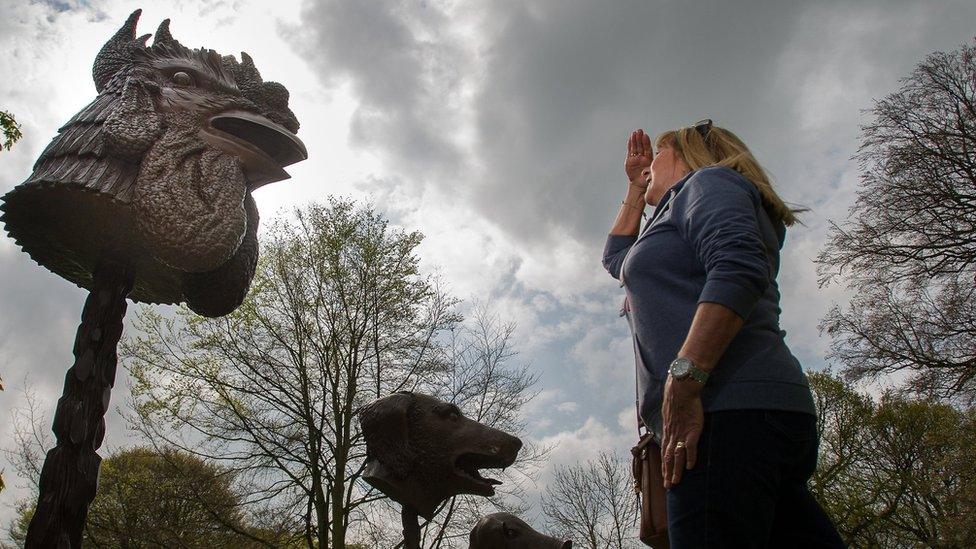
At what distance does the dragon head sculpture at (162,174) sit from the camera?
3.02 metres

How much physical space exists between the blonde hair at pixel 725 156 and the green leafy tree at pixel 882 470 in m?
14.7

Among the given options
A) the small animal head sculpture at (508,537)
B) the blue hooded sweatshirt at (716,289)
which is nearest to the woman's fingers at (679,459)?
the blue hooded sweatshirt at (716,289)

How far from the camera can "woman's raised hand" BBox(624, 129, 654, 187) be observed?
11.0 feet

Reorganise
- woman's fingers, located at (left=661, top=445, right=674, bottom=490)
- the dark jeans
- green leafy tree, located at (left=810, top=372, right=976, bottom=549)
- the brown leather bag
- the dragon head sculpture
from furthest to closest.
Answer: green leafy tree, located at (left=810, top=372, right=976, bottom=549)
the dragon head sculpture
the brown leather bag
woman's fingers, located at (left=661, top=445, right=674, bottom=490)
the dark jeans

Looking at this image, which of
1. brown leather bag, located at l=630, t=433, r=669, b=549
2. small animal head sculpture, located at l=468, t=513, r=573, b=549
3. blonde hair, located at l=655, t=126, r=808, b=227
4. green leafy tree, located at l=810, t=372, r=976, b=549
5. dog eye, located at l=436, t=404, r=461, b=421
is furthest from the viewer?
green leafy tree, located at l=810, t=372, r=976, b=549

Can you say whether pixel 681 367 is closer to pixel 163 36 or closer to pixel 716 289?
pixel 716 289

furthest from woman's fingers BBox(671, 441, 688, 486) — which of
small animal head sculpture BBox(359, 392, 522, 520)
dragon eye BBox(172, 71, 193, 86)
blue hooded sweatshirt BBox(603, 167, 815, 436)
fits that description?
dragon eye BBox(172, 71, 193, 86)

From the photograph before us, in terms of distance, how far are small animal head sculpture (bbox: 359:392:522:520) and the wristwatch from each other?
1165 millimetres

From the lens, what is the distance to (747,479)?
64.6 inches

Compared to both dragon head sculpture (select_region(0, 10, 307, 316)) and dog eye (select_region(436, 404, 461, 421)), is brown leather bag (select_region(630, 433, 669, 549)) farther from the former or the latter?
dragon head sculpture (select_region(0, 10, 307, 316))

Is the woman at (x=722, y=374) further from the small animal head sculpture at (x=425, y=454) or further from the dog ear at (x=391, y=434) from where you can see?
the dog ear at (x=391, y=434)

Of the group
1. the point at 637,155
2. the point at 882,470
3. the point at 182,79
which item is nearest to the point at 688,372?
the point at 637,155

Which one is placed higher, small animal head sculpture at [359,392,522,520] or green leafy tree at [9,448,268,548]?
green leafy tree at [9,448,268,548]

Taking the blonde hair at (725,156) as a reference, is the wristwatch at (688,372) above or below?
below
